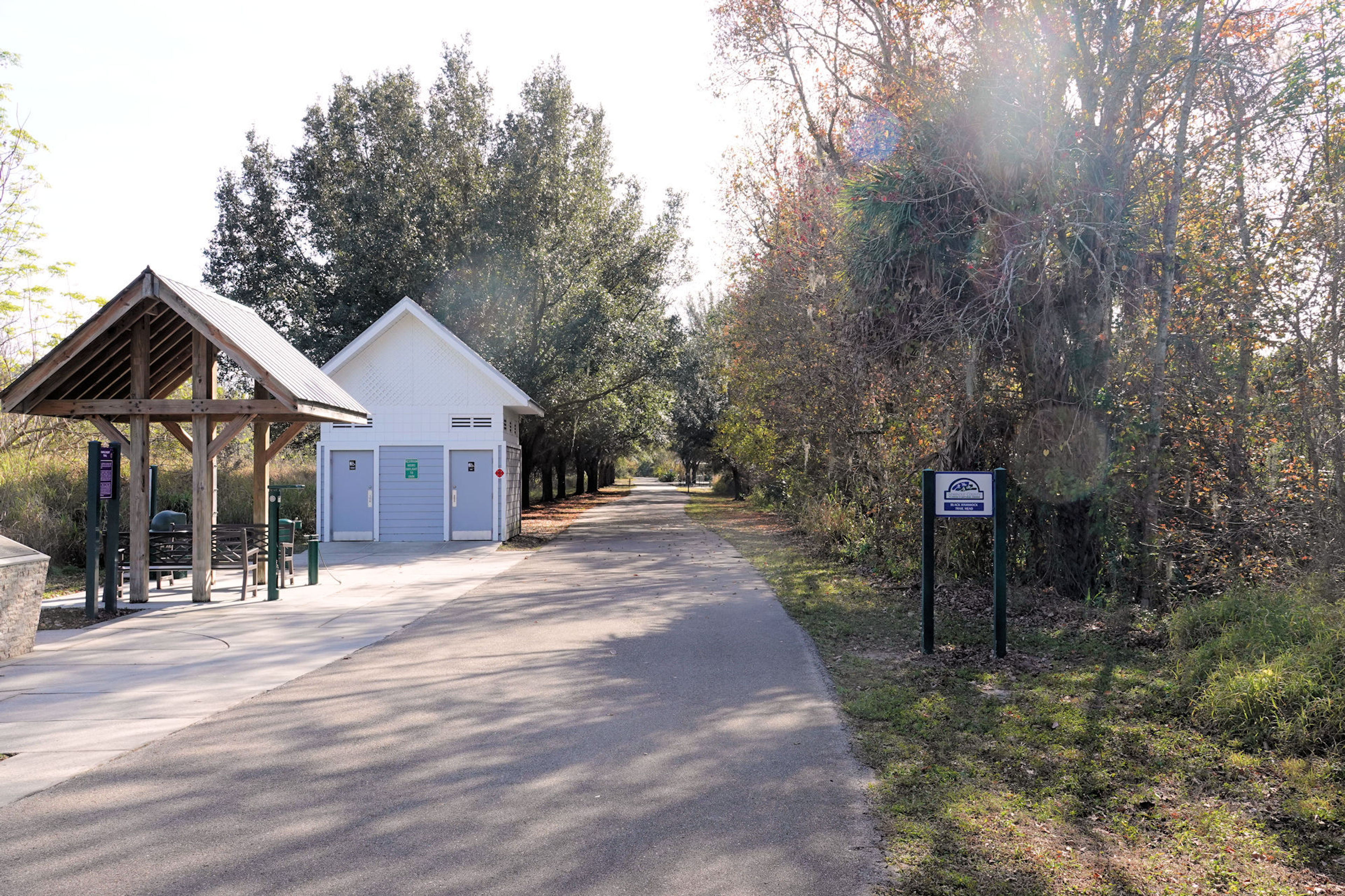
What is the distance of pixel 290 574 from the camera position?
14570mm

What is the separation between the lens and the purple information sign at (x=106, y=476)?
11227 millimetres

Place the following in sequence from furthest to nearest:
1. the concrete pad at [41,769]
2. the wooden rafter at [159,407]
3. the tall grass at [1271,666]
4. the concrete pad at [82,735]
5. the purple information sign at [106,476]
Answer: the wooden rafter at [159,407] → the purple information sign at [106,476] → the concrete pad at [82,735] → the tall grass at [1271,666] → the concrete pad at [41,769]

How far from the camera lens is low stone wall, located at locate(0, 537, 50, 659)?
27.5 ft

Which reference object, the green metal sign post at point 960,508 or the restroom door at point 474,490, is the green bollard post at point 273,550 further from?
the green metal sign post at point 960,508

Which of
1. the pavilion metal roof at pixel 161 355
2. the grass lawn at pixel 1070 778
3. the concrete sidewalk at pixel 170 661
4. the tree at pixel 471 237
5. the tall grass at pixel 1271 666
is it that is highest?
the tree at pixel 471 237

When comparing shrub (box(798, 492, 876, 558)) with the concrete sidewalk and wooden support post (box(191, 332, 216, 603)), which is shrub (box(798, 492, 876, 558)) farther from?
wooden support post (box(191, 332, 216, 603))

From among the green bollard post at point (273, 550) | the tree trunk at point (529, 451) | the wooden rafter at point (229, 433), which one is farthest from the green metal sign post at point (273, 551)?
the tree trunk at point (529, 451)

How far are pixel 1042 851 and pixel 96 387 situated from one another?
45.5 feet

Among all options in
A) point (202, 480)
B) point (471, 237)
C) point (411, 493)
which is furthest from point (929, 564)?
point (471, 237)

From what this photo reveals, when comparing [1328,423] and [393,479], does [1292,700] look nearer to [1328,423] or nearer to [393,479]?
[1328,423]

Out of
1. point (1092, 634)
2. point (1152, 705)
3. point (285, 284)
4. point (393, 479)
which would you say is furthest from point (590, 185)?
point (1152, 705)

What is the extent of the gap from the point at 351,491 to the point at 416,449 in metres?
2.01

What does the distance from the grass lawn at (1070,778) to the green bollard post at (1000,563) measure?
22cm

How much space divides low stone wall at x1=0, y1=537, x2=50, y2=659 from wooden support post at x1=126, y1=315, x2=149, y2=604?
2934 mm
